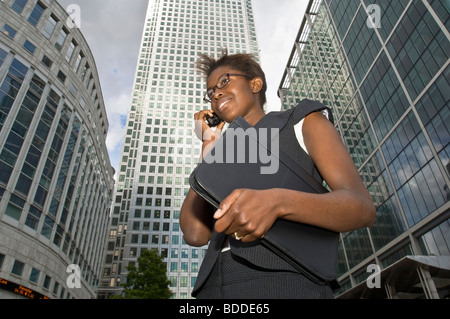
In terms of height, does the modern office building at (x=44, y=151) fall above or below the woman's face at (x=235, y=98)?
above

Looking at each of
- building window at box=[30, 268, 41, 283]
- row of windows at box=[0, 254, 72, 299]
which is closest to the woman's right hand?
row of windows at box=[0, 254, 72, 299]

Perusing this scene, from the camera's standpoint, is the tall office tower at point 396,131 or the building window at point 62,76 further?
the building window at point 62,76

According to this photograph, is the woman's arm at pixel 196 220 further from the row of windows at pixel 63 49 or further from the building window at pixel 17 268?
the row of windows at pixel 63 49

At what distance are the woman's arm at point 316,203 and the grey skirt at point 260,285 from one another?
0.26m

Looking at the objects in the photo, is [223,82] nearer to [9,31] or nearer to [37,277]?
[37,277]

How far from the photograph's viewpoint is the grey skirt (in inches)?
43.5

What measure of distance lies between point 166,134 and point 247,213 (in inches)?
3033

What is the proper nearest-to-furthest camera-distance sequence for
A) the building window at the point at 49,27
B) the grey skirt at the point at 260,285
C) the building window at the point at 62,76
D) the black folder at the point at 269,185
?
the black folder at the point at 269,185, the grey skirt at the point at 260,285, the building window at the point at 49,27, the building window at the point at 62,76

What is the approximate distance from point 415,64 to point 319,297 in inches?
1133

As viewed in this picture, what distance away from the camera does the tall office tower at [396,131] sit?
20812 mm

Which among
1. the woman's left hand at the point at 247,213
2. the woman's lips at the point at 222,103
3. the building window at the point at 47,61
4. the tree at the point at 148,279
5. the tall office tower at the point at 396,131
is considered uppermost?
the building window at the point at 47,61

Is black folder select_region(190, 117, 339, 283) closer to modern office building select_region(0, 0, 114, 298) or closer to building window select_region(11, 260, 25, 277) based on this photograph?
modern office building select_region(0, 0, 114, 298)

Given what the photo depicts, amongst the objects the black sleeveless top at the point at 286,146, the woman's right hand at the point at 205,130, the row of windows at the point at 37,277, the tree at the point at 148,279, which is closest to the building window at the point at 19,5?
the row of windows at the point at 37,277

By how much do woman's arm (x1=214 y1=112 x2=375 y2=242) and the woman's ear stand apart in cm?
93
